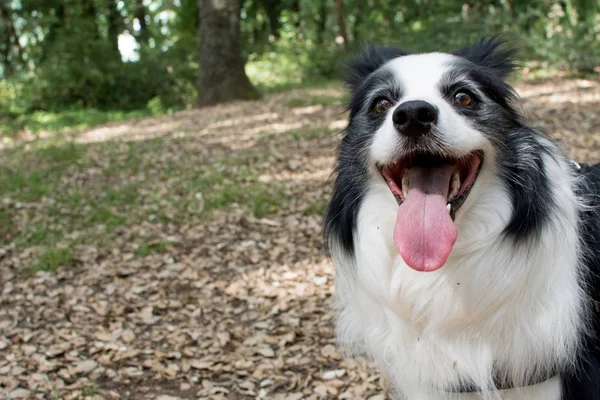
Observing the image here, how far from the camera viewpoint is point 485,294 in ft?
6.29

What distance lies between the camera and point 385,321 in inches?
85.2

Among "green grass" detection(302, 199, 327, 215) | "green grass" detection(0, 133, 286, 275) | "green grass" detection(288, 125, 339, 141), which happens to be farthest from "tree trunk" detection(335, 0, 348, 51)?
"green grass" detection(302, 199, 327, 215)

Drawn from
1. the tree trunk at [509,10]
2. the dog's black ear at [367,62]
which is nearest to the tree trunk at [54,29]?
the tree trunk at [509,10]

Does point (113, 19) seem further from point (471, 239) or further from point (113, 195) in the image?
point (471, 239)

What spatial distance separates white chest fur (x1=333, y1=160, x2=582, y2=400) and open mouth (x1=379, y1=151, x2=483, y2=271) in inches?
2.0

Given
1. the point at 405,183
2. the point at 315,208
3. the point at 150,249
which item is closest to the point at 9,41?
the point at 150,249

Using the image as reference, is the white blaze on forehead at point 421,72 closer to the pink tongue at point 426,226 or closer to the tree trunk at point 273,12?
the pink tongue at point 426,226

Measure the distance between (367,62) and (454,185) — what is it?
711 millimetres

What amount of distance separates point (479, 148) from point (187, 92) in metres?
14.4

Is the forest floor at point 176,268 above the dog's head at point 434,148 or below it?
below

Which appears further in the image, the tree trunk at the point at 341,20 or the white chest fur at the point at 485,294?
the tree trunk at the point at 341,20

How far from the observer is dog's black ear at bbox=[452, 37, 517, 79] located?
2195mm

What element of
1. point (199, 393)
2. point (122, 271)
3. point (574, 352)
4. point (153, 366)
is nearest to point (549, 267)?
point (574, 352)

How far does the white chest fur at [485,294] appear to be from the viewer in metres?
1.90
